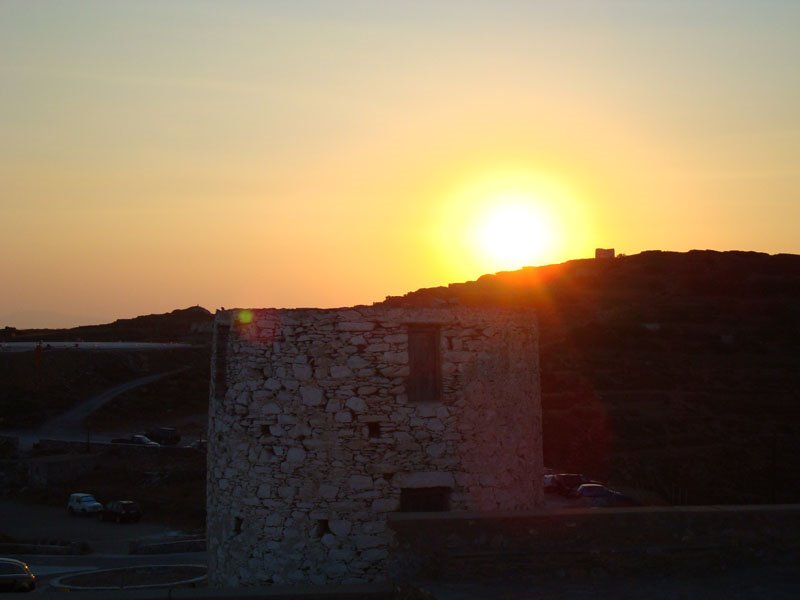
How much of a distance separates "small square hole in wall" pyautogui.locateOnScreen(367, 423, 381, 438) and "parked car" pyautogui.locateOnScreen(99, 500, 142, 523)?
28.3 metres

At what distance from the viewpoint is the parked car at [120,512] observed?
3559 cm

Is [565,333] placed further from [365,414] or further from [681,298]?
[365,414]

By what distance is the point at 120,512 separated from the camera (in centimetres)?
3562

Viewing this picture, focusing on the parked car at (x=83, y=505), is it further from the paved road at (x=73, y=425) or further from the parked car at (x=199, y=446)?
the paved road at (x=73, y=425)

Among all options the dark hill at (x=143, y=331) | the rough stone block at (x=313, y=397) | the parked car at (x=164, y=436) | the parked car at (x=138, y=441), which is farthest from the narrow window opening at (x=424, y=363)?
the dark hill at (x=143, y=331)

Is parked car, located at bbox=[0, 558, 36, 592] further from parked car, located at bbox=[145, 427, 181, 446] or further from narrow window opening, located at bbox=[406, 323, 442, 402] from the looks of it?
parked car, located at bbox=[145, 427, 181, 446]

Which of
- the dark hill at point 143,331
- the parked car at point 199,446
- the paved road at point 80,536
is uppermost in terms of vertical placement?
the dark hill at point 143,331

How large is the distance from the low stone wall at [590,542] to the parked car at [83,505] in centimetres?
3133

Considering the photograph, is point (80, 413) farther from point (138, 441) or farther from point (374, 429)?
point (374, 429)

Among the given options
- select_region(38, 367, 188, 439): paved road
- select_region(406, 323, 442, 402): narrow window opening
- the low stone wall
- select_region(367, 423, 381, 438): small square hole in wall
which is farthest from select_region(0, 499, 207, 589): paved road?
the low stone wall

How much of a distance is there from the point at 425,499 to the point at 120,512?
2838cm

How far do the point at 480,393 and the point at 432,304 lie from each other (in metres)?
1.22

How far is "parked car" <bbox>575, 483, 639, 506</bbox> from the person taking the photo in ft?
85.7

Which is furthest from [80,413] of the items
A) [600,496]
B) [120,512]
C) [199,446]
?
[600,496]
